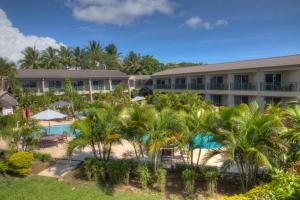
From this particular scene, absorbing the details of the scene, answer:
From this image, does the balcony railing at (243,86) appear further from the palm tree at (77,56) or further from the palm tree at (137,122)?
the palm tree at (77,56)

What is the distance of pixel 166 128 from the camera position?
995 centimetres

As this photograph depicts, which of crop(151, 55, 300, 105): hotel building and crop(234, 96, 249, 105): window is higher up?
crop(151, 55, 300, 105): hotel building

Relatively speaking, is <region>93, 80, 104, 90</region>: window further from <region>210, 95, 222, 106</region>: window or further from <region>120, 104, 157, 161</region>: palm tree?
<region>120, 104, 157, 161</region>: palm tree

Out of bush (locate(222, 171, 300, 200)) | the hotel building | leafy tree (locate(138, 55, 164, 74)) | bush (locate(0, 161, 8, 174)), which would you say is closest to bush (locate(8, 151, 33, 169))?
bush (locate(0, 161, 8, 174))

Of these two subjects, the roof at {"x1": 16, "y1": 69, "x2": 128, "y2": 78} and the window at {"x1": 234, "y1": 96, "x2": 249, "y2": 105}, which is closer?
the window at {"x1": 234, "y1": 96, "x2": 249, "y2": 105}

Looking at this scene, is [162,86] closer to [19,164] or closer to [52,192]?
[19,164]

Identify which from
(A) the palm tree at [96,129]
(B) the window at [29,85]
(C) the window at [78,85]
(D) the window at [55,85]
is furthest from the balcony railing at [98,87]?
(A) the palm tree at [96,129]

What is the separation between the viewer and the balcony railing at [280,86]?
23441 mm

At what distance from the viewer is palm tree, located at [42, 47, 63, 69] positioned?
55.8m

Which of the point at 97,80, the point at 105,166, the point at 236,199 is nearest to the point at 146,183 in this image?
the point at 105,166

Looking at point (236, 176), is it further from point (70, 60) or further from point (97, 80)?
point (70, 60)

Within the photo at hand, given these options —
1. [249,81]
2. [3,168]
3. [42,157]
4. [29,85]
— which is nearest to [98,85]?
[29,85]

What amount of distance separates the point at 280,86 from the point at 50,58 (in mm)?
49581

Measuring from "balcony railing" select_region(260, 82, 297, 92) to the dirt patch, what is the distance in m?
22.5
